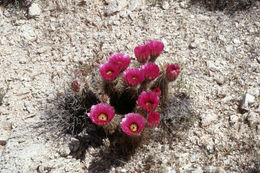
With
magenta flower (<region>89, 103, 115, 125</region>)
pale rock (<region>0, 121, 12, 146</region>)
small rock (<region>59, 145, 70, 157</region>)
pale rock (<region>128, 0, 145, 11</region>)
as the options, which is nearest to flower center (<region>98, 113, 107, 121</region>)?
magenta flower (<region>89, 103, 115, 125</region>)

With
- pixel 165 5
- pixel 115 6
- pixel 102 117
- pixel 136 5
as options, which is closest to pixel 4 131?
pixel 102 117

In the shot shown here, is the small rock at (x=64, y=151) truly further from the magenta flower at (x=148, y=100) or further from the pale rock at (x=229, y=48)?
the pale rock at (x=229, y=48)

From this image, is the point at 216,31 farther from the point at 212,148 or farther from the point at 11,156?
the point at 11,156

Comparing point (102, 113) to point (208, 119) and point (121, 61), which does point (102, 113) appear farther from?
point (208, 119)

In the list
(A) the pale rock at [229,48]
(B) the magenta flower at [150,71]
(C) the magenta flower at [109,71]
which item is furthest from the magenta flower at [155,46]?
(A) the pale rock at [229,48]

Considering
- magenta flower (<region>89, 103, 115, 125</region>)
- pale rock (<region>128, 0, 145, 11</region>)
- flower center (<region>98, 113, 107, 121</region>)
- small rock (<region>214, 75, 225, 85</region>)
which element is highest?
pale rock (<region>128, 0, 145, 11</region>)

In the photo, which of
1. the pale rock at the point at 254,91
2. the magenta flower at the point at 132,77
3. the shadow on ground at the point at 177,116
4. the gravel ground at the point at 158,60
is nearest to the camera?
the magenta flower at the point at 132,77

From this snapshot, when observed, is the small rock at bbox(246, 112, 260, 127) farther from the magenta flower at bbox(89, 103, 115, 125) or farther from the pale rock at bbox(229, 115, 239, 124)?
the magenta flower at bbox(89, 103, 115, 125)
